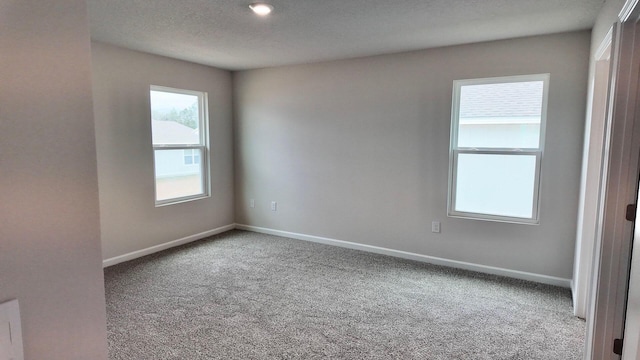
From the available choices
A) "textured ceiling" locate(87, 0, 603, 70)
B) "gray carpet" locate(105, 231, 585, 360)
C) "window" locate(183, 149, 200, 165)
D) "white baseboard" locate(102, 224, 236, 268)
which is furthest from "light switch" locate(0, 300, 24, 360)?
"window" locate(183, 149, 200, 165)

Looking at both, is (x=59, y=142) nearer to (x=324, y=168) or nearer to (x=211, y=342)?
(x=211, y=342)

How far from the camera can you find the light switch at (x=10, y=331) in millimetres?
614

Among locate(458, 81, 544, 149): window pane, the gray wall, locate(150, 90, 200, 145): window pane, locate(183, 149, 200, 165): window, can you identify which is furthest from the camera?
locate(183, 149, 200, 165): window

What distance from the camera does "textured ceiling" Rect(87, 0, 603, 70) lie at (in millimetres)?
2695

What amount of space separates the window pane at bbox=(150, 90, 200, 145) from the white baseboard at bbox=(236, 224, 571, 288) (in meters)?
1.62

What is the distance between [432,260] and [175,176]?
10.8 ft

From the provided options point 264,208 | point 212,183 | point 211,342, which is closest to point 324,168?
point 264,208

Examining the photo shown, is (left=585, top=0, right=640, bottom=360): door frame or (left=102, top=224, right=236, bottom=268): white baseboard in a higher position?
(left=585, top=0, right=640, bottom=360): door frame

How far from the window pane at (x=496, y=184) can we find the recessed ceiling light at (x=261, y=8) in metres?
2.42

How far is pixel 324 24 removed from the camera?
312cm

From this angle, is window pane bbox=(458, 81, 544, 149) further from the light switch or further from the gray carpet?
the light switch

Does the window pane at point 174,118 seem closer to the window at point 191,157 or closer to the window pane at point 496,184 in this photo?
the window at point 191,157

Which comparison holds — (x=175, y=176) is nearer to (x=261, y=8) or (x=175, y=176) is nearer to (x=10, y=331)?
(x=261, y=8)

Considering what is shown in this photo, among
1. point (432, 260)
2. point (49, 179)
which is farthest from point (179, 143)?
point (49, 179)
